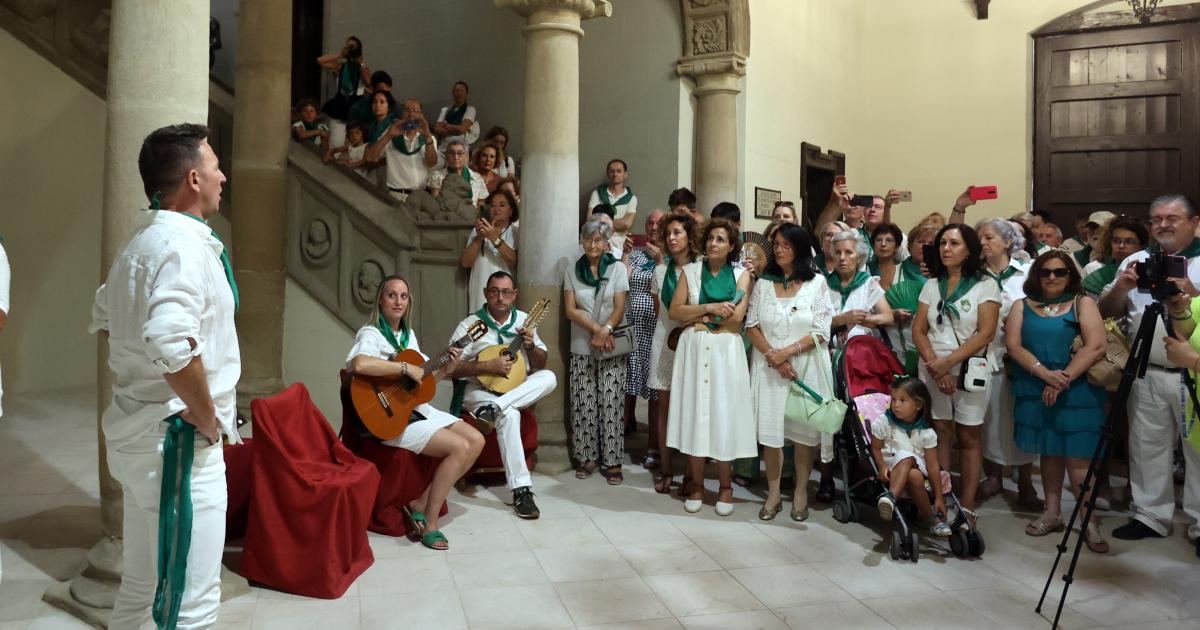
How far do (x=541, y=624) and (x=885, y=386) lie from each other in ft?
7.93

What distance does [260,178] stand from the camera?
7195 millimetres

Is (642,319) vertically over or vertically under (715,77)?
under

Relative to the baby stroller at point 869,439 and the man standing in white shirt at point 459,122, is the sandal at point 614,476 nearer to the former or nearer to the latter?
the baby stroller at point 869,439

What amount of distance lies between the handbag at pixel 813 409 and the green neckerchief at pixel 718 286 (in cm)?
66

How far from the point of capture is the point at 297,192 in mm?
7434

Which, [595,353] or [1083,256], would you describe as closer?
[595,353]

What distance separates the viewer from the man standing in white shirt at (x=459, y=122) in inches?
369

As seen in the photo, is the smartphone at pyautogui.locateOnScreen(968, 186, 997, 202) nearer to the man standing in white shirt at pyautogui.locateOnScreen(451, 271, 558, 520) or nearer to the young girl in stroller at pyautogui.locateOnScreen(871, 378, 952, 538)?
the young girl in stroller at pyautogui.locateOnScreen(871, 378, 952, 538)

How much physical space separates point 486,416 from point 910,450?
2.39 meters

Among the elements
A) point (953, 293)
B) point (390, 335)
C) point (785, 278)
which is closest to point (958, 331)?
point (953, 293)

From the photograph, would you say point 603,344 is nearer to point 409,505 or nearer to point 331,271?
point 409,505

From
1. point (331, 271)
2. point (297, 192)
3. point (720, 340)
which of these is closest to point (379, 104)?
point (297, 192)

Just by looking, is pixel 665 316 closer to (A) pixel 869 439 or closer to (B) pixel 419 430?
(A) pixel 869 439

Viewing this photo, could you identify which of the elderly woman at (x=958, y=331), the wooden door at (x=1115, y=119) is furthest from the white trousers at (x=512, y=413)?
the wooden door at (x=1115, y=119)
